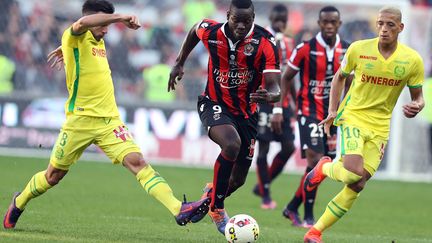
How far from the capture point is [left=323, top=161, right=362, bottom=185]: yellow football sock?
9531 millimetres

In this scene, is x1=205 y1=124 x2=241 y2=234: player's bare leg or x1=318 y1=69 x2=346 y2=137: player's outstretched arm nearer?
x1=205 y1=124 x2=241 y2=234: player's bare leg

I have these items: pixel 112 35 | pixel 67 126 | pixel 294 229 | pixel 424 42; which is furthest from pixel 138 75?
pixel 67 126

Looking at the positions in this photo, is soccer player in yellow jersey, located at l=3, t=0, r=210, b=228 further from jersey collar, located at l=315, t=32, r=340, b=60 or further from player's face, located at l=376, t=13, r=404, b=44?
jersey collar, located at l=315, t=32, r=340, b=60

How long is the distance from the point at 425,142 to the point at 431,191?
2.50 metres

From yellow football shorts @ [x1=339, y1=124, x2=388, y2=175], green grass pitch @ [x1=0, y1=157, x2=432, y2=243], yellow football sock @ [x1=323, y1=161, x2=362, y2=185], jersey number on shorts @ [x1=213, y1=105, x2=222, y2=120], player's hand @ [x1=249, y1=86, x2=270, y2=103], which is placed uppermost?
player's hand @ [x1=249, y1=86, x2=270, y2=103]

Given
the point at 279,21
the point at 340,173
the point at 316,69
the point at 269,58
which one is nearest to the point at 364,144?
the point at 340,173

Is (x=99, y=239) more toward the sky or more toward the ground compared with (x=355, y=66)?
more toward the ground

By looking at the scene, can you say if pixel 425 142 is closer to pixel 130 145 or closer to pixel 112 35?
A: pixel 112 35

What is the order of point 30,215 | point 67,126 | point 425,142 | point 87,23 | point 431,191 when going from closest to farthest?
point 87,23 → point 67,126 → point 30,215 → point 431,191 → point 425,142

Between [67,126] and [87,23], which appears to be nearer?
[87,23]

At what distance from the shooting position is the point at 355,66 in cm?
989

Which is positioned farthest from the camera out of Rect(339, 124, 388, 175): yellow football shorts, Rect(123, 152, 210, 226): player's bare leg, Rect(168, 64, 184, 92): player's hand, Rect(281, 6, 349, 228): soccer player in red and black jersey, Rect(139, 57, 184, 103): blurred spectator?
Rect(139, 57, 184, 103): blurred spectator

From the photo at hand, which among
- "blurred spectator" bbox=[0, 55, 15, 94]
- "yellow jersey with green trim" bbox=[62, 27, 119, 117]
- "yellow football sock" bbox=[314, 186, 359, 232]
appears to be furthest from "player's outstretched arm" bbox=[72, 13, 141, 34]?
"blurred spectator" bbox=[0, 55, 15, 94]

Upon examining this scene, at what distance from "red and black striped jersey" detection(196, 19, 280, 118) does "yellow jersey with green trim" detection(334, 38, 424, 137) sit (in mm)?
773
